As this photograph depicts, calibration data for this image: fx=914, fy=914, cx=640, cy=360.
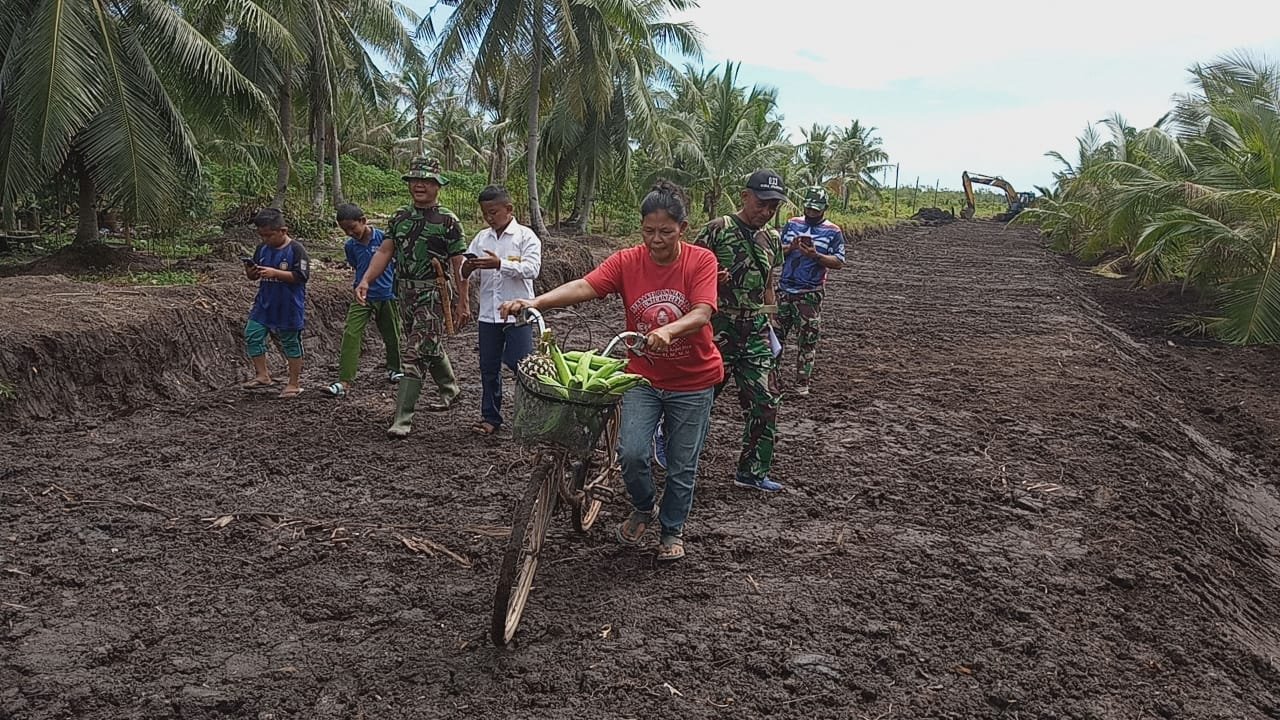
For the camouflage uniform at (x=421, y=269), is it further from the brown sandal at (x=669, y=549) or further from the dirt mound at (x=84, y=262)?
the dirt mound at (x=84, y=262)

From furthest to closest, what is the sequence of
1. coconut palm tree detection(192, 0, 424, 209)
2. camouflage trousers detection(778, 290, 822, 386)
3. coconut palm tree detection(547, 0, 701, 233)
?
1. coconut palm tree detection(547, 0, 701, 233)
2. coconut palm tree detection(192, 0, 424, 209)
3. camouflage trousers detection(778, 290, 822, 386)

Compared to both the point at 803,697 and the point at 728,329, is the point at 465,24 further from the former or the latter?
the point at 803,697

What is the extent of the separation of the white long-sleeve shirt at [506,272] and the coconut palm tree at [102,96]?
686 centimetres

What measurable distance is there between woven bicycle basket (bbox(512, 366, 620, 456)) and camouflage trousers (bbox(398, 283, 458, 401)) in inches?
128

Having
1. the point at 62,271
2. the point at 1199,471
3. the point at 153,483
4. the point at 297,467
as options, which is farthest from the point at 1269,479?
the point at 62,271

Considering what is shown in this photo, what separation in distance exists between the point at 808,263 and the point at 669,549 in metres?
4.03

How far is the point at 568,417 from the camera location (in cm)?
362

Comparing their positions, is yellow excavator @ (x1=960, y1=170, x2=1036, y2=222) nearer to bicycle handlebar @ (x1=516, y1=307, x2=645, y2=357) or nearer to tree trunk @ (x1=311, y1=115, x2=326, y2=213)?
tree trunk @ (x1=311, y1=115, x2=326, y2=213)

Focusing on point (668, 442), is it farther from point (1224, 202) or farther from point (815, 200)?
point (1224, 202)

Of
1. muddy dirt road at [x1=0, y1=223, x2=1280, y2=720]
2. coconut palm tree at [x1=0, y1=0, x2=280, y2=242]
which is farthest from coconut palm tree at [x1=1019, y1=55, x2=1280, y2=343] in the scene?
coconut palm tree at [x1=0, y1=0, x2=280, y2=242]

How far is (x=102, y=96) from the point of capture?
11.5 meters

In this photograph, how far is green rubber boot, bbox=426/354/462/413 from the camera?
24.1 feet

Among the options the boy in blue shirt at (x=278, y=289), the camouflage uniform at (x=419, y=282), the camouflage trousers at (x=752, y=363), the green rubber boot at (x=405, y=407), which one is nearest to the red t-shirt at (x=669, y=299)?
the camouflage trousers at (x=752, y=363)

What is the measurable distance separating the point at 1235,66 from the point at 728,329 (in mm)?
13375
